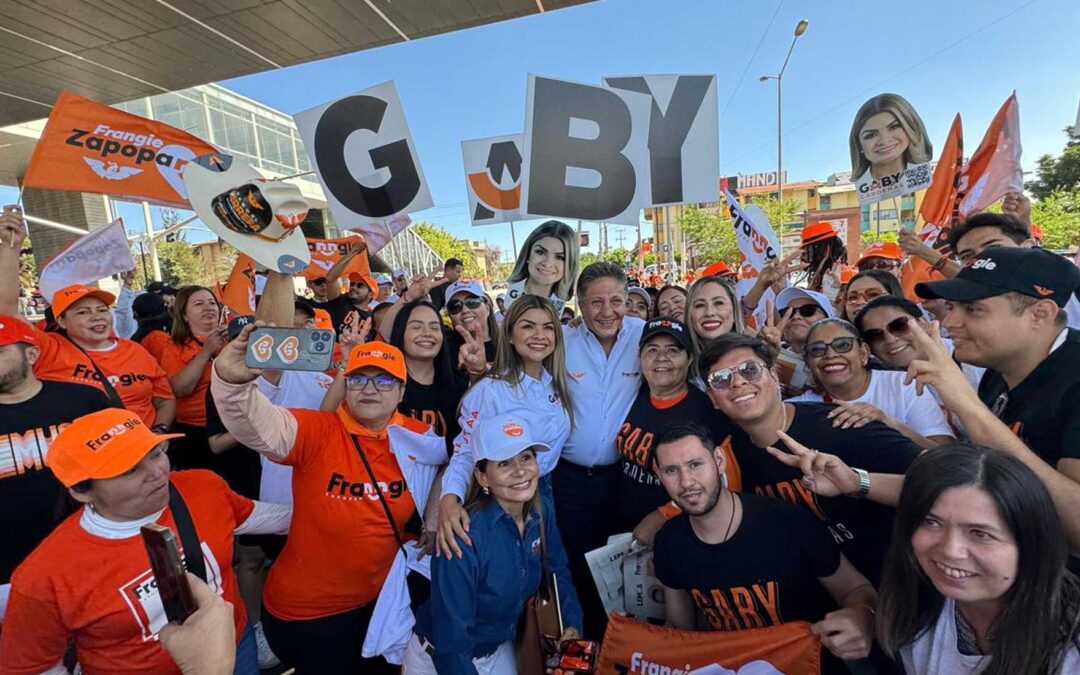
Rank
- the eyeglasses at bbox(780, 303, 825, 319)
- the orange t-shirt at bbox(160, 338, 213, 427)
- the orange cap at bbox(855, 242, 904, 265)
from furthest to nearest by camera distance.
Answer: the orange cap at bbox(855, 242, 904, 265) → the orange t-shirt at bbox(160, 338, 213, 427) → the eyeglasses at bbox(780, 303, 825, 319)

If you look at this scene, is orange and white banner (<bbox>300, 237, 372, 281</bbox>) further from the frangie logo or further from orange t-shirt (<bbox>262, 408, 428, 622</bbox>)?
the frangie logo

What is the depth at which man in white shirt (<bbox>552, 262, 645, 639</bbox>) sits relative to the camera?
3.23m

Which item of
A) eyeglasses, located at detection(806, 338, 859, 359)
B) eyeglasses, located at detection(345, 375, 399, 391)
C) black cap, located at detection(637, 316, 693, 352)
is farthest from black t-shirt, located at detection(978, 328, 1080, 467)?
eyeglasses, located at detection(345, 375, 399, 391)

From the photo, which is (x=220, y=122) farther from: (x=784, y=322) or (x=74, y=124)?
(x=784, y=322)

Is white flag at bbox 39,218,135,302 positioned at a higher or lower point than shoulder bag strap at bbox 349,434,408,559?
higher

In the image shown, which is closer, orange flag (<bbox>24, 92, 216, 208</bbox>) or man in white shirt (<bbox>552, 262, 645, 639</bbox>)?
man in white shirt (<bbox>552, 262, 645, 639</bbox>)

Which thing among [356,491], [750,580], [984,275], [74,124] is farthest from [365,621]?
→ [74,124]

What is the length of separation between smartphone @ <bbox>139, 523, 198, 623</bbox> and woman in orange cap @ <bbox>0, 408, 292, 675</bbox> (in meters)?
0.79

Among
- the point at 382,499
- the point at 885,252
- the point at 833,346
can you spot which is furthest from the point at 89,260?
the point at 885,252

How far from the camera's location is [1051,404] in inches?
71.4

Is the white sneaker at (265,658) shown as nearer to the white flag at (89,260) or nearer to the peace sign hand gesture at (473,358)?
the peace sign hand gesture at (473,358)

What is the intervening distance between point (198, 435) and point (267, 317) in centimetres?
255

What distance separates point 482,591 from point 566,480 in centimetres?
106

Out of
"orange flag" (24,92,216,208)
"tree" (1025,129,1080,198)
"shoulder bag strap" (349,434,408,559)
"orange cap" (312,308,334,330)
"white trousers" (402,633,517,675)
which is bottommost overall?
"white trousers" (402,633,517,675)
